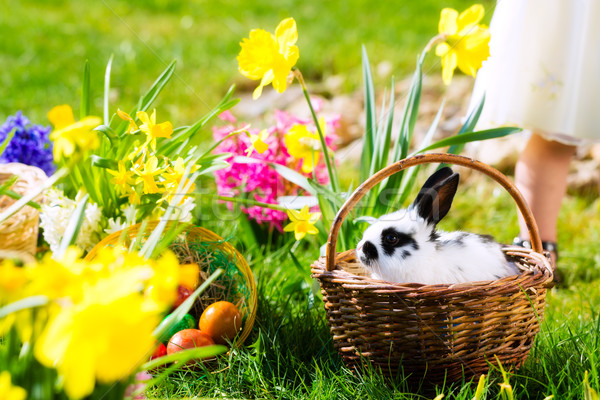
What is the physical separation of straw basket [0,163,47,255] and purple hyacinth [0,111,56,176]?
24 centimetres

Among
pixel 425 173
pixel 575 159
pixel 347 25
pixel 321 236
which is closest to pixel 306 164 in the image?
pixel 321 236

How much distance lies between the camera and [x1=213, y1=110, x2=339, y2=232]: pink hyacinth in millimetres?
2152

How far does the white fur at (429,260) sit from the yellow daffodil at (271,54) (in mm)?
479

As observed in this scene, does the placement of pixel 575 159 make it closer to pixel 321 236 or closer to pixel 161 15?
pixel 321 236

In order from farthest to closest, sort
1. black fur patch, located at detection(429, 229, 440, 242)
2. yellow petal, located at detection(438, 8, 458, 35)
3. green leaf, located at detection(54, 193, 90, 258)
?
yellow petal, located at detection(438, 8, 458, 35), black fur patch, located at detection(429, 229, 440, 242), green leaf, located at detection(54, 193, 90, 258)

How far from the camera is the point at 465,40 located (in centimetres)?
169

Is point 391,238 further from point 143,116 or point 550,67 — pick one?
point 550,67

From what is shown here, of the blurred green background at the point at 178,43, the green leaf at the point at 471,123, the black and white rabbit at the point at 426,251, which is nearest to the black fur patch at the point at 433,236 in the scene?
the black and white rabbit at the point at 426,251

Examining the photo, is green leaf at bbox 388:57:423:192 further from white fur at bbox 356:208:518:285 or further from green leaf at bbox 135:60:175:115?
green leaf at bbox 135:60:175:115

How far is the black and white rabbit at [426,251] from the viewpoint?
4.65ft

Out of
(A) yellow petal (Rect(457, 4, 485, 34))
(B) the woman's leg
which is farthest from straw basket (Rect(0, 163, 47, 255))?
(B) the woman's leg

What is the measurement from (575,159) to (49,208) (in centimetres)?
257

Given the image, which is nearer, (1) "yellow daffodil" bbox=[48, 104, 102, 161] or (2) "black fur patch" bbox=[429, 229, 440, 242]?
(1) "yellow daffodil" bbox=[48, 104, 102, 161]

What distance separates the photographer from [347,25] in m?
4.62
